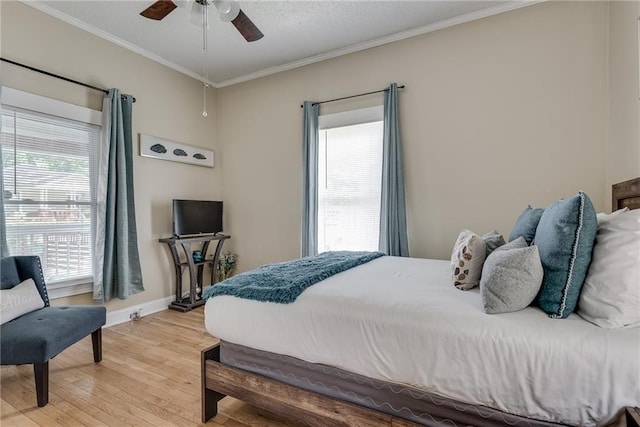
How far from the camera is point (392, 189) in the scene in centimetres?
319

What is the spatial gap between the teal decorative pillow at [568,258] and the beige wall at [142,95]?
12.4ft

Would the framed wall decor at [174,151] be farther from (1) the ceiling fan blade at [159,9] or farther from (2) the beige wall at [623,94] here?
(2) the beige wall at [623,94]

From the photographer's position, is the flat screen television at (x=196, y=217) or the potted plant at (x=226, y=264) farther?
the potted plant at (x=226, y=264)

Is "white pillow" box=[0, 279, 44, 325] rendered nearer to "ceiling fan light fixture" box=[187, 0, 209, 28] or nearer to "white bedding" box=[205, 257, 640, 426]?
"white bedding" box=[205, 257, 640, 426]

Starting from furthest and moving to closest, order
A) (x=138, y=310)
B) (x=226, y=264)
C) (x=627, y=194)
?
(x=226, y=264) → (x=138, y=310) → (x=627, y=194)

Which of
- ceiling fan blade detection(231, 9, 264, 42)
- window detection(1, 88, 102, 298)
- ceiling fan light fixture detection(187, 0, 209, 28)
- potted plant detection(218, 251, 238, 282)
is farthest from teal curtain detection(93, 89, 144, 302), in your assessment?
ceiling fan blade detection(231, 9, 264, 42)

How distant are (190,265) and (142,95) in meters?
2.03

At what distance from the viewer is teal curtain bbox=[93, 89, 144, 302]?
10.3ft

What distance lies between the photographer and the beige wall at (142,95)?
2.75 metres

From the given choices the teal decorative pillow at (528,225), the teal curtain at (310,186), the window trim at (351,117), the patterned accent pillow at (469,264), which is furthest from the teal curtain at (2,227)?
the teal decorative pillow at (528,225)

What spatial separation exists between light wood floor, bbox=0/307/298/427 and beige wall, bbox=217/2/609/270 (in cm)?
190

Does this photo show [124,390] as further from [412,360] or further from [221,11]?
[221,11]

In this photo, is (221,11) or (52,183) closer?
(221,11)

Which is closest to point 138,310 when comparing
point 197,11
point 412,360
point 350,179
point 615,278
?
point 350,179
